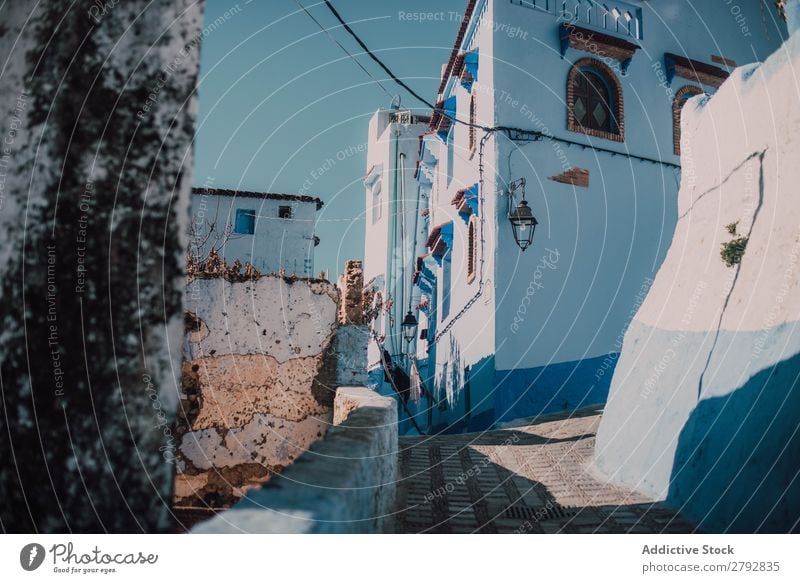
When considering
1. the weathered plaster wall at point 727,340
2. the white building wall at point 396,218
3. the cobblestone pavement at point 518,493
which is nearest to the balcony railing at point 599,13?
the weathered plaster wall at point 727,340

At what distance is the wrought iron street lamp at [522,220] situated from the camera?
852cm

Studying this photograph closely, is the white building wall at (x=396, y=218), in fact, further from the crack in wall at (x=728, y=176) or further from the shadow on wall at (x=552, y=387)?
the crack in wall at (x=728, y=176)

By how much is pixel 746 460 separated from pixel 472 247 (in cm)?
832

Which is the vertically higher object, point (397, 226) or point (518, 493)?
point (397, 226)

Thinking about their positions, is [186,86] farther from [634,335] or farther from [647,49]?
[647,49]

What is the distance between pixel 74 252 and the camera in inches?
59.9

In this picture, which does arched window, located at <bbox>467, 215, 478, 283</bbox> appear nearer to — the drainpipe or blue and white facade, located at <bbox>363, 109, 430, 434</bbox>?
the drainpipe

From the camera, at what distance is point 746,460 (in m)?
3.12

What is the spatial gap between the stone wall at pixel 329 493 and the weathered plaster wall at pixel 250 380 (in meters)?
2.81

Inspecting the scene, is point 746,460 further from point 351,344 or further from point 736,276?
point 351,344

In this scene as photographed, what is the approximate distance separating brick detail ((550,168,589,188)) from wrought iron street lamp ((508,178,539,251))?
2.79 ft

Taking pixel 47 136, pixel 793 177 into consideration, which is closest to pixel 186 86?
pixel 47 136

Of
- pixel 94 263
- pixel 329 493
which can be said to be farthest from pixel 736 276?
pixel 94 263

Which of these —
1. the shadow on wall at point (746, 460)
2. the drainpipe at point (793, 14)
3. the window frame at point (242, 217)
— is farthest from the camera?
the window frame at point (242, 217)
